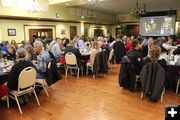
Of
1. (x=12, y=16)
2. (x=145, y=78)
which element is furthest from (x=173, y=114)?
(x=12, y=16)

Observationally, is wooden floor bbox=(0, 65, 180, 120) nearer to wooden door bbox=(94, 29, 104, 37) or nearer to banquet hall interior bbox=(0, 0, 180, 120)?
banquet hall interior bbox=(0, 0, 180, 120)

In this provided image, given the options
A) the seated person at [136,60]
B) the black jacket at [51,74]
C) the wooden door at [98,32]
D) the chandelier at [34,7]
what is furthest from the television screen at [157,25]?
the black jacket at [51,74]

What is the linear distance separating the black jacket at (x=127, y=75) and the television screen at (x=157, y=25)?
10.5 metres

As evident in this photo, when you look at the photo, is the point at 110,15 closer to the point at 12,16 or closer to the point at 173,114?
the point at 12,16

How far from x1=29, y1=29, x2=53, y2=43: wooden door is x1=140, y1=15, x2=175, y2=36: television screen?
7988mm

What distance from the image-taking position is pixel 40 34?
9.09 metres

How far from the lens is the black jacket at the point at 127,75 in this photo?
4054mm

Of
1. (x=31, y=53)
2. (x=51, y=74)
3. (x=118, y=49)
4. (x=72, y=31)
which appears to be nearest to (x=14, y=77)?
(x=51, y=74)

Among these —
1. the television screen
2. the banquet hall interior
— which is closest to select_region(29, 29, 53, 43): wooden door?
the banquet hall interior

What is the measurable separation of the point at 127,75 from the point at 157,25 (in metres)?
10.8

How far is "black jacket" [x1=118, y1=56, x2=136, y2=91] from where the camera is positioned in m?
4.05

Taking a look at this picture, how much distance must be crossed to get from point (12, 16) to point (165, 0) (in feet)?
25.0

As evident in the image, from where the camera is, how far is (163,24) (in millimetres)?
13367

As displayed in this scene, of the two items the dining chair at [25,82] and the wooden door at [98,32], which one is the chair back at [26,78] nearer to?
the dining chair at [25,82]
